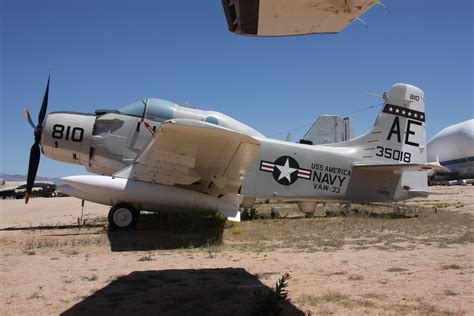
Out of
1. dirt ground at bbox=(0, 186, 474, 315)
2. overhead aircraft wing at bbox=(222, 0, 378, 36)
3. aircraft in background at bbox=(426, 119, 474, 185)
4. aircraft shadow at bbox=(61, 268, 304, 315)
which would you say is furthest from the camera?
aircraft in background at bbox=(426, 119, 474, 185)

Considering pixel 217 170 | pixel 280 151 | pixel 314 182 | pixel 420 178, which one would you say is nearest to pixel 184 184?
pixel 217 170

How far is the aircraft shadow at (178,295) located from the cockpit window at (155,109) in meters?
5.91

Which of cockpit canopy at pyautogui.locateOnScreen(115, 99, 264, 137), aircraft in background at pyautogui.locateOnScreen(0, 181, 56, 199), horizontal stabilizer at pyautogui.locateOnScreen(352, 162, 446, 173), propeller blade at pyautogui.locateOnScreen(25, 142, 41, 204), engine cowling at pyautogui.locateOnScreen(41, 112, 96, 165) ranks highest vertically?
cockpit canopy at pyautogui.locateOnScreen(115, 99, 264, 137)

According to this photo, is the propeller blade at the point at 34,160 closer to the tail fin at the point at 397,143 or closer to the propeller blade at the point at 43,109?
the propeller blade at the point at 43,109

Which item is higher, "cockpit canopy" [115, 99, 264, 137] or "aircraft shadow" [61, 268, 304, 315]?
"cockpit canopy" [115, 99, 264, 137]

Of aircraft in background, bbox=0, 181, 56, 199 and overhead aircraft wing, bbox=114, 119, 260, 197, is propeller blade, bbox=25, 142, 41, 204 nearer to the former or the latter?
overhead aircraft wing, bbox=114, 119, 260, 197

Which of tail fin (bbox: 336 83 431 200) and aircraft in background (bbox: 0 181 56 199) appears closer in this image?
tail fin (bbox: 336 83 431 200)

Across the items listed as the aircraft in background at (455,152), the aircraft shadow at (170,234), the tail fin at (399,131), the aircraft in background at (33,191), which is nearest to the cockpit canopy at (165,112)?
the aircraft shadow at (170,234)

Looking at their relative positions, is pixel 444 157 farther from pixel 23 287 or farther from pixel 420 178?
pixel 23 287

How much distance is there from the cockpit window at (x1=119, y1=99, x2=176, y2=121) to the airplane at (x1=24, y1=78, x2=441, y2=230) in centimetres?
3

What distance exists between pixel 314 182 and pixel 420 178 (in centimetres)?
395

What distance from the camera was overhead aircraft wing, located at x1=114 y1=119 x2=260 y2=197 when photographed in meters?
7.77

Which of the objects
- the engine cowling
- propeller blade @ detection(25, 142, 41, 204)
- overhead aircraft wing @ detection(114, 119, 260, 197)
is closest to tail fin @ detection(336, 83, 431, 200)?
overhead aircraft wing @ detection(114, 119, 260, 197)

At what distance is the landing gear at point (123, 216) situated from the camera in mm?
9883
